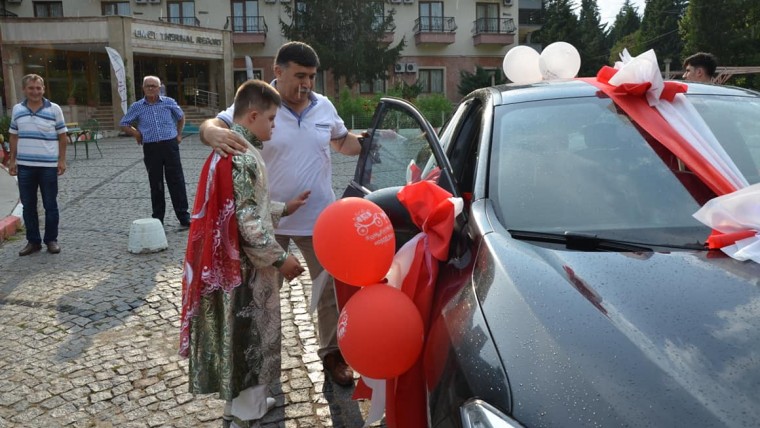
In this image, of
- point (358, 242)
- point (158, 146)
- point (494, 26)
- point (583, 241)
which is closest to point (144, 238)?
point (158, 146)

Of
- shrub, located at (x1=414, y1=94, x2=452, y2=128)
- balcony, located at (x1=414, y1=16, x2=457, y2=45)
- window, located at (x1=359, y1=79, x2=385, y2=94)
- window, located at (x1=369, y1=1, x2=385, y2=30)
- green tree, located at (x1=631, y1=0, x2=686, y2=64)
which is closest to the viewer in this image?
shrub, located at (x1=414, y1=94, x2=452, y2=128)

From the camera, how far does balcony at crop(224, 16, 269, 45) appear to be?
3691 centimetres

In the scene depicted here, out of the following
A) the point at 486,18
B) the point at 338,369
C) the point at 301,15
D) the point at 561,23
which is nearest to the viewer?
the point at 338,369

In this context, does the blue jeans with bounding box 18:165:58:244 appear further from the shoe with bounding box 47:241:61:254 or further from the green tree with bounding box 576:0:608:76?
the green tree with bounding box 576:0:608:76

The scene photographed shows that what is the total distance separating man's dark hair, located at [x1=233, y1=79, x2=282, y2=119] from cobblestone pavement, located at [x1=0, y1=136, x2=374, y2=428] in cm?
150

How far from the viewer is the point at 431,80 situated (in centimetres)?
3969

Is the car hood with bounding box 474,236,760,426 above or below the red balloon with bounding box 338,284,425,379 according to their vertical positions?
above

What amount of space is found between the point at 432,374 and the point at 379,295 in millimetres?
420

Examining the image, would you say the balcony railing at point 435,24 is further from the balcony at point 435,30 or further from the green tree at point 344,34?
the green tree at point 344,34

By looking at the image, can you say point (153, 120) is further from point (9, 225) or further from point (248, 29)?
point (248, 29)

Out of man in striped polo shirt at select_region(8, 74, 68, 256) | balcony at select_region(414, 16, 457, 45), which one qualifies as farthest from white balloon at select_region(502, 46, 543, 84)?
balcony at select_region(414, 16, 457, 45)

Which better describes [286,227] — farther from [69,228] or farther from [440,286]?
[69,228]

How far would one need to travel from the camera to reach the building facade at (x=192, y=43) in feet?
98.5

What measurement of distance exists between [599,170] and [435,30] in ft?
124
